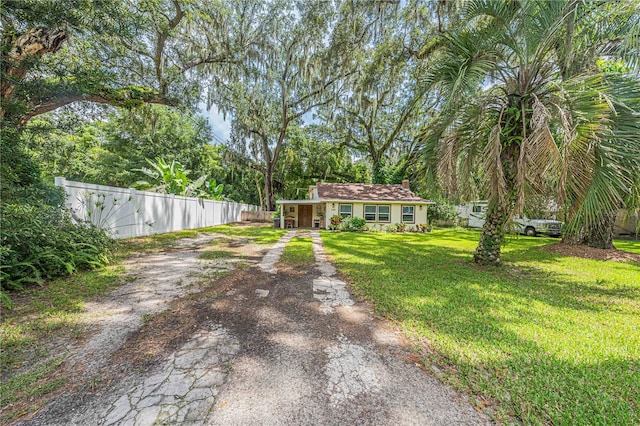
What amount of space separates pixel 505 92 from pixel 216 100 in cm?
1331

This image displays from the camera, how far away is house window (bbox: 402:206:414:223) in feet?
56.1

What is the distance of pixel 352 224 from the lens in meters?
16.1

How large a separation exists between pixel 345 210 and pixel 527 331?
13.8 meters

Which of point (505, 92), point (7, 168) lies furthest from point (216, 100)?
point (505, 92)

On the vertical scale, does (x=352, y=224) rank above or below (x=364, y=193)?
below

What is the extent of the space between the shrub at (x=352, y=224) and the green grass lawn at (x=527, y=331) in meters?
9.60

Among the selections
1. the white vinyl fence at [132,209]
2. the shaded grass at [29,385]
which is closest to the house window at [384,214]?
the white vinyl fence at [132,209]

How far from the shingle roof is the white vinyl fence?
815 cm

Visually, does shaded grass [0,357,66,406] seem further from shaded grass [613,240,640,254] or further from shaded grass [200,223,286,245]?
shaded grass [613,240,640,254]

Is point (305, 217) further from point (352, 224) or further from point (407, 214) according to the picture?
point (407, 214)

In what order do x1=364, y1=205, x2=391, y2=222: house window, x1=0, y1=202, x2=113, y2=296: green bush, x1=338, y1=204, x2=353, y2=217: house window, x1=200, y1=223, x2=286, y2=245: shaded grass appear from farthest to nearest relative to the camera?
1. x1=364, y1=205, x2=391, y2=222: house window
2. x1=338, y1=204, x2=353, y2=217: house window
3. x1=200, y1=223, x2=286, y2=245: shaded grass
4. x1=0, y1=202, x2=113, y2=296: green bush

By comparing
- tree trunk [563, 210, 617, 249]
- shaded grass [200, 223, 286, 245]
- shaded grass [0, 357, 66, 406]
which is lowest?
shaded grass [0, 357, 66, 406]

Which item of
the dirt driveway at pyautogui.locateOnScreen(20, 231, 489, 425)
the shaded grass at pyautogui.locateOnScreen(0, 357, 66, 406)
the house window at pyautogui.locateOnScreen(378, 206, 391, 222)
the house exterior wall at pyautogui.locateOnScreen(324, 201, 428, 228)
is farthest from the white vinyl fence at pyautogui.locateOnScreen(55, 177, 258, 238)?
the house window at pyautogui.locateOnScreen(378, 206, 391, 222)

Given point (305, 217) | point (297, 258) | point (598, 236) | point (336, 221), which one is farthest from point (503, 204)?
point (305, 217)
